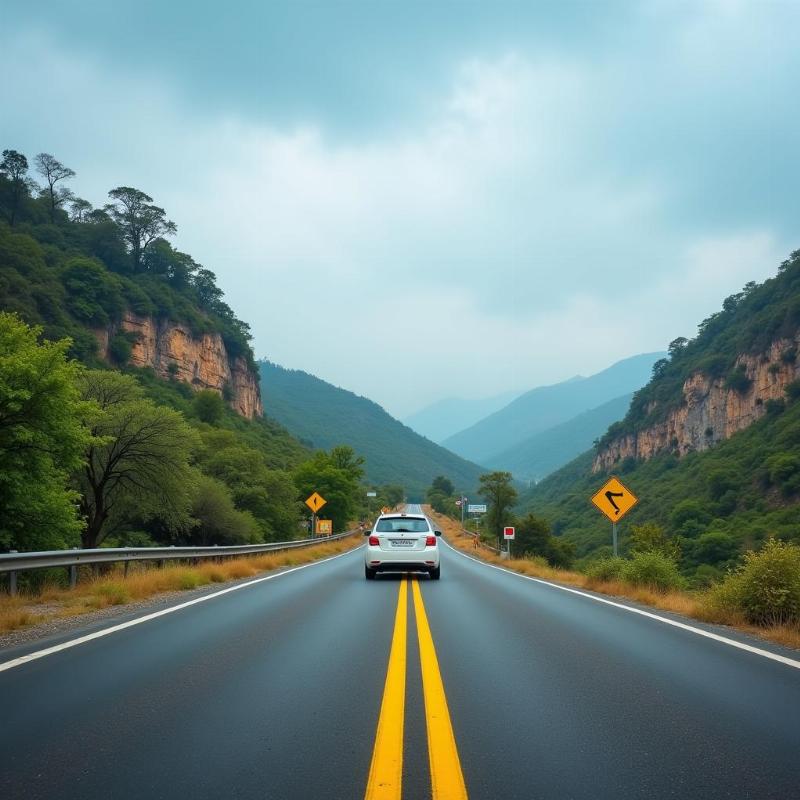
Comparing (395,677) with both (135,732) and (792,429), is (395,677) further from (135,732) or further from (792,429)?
(792,429)

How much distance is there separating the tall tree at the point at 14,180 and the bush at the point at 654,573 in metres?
105

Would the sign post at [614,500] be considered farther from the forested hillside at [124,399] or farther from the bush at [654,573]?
the forested hillside at [124,399]

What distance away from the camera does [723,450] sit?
11656cm

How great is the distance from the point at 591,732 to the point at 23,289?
79978 mm

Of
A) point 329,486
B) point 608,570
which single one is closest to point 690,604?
point 608,570

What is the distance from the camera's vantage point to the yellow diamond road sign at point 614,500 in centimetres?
1900

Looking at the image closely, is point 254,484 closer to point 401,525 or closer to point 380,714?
point 401,525

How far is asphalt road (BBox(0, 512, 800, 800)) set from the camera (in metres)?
3.72

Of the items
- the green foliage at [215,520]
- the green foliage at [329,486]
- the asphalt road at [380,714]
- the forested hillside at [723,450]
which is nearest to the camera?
the asphalt road at [380,714]

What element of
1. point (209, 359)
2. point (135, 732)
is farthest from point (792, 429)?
point (135, 732)

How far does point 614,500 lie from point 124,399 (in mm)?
25525

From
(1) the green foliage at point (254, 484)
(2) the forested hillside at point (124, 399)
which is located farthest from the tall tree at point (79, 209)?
(1) the green foliage at point (254, 484)

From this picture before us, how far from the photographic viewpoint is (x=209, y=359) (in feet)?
372

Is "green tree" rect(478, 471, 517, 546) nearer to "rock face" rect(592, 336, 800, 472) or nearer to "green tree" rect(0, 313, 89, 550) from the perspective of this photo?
"green tree" rect(0, 313, 89, 550)
